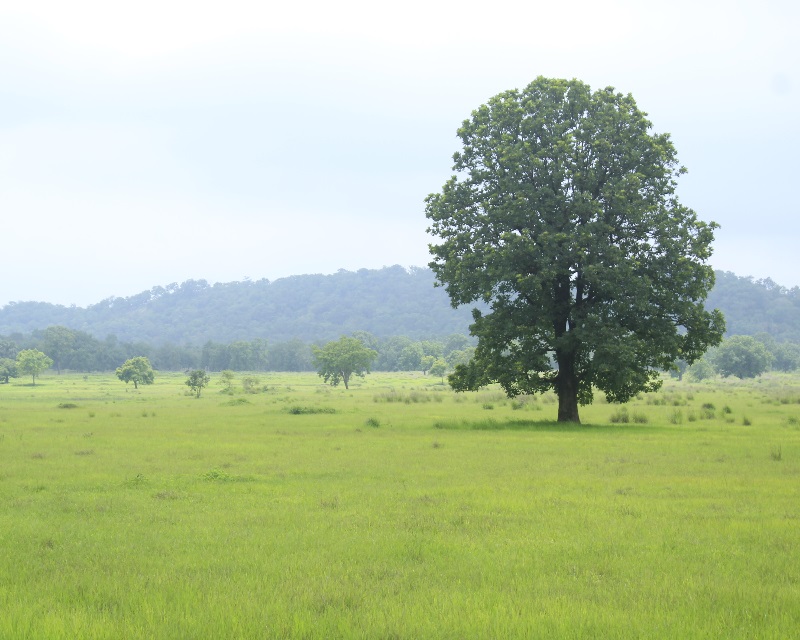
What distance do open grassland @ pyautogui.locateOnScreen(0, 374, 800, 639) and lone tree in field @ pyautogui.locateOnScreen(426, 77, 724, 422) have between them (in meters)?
10.1

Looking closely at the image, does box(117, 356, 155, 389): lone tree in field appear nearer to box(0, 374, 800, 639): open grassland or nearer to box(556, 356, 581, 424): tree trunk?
box(556, 356, 581, 424): tree trunk

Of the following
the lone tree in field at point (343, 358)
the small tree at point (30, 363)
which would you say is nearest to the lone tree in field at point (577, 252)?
the lone tree in field at point (343, 358)

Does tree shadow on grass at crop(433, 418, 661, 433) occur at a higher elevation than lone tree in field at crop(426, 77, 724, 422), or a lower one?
lower

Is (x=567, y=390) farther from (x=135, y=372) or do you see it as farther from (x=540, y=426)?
(x=135, y=372)

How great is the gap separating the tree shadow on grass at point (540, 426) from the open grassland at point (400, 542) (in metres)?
7.54

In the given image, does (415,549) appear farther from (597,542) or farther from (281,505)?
(281,505)

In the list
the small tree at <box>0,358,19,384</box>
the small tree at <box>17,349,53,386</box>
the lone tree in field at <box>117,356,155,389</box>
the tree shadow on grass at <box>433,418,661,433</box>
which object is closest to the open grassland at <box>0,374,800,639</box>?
the tree shadow on grass at <box>433,418,661,433</box>

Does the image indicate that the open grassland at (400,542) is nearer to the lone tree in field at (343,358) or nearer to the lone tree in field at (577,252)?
the lone tree in field at (577,252)

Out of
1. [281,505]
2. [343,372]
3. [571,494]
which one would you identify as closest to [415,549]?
[281,505]

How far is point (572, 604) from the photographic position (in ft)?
26.0

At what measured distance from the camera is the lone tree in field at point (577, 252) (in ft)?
105

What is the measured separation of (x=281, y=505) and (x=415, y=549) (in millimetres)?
4204

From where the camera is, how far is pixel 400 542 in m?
10.6

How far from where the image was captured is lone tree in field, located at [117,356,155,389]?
102 m
